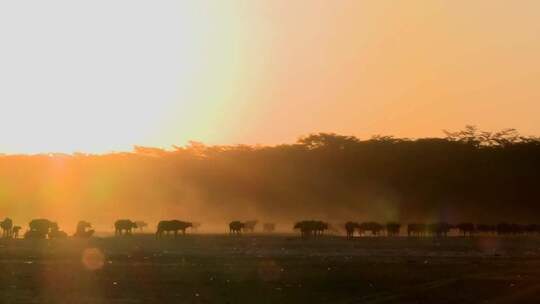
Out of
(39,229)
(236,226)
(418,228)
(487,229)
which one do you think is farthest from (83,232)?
(487,229)

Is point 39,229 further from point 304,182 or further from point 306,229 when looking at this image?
point 304,182

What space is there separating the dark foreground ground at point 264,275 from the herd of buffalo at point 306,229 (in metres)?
18.1

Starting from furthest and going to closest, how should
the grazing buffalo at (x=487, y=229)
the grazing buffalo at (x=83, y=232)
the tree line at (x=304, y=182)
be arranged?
the tree line at (x=304, y=182), the grazing buffalo at (x=487, y=229), the grazing buffalo at (x=83, y=232)

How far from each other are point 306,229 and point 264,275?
4427cm

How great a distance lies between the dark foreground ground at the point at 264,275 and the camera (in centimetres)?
2570

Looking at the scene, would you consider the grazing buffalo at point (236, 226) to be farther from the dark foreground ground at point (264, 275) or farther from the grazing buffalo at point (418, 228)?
the dark foreground ground at point (264, 275)

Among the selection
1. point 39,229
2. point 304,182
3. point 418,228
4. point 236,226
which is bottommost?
point 39,229

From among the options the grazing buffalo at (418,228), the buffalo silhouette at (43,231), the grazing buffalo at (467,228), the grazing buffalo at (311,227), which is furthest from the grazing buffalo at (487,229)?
the buffalo silhouette at (43,231)

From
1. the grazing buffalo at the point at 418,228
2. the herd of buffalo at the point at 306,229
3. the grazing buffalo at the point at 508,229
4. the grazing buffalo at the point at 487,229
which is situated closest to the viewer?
the herd of buffalo at the point at 306,229

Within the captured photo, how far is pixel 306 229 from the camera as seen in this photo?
7706 cm

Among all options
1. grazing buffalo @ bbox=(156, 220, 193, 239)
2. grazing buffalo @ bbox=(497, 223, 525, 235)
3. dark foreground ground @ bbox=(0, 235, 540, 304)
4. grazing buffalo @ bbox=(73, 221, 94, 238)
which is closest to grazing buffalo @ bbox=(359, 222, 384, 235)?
grazing buffalo @ bbox=(497, 223, 525, 235)

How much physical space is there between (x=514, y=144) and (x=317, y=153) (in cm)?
2556

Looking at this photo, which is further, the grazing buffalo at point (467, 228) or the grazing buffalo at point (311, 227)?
the grazing buffalo at point (467, 228)

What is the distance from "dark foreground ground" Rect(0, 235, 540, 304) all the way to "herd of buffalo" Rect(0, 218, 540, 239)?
59.5 feet
